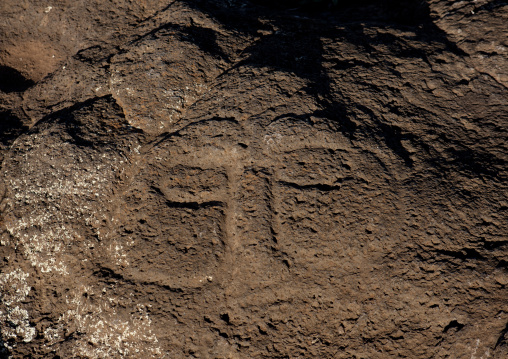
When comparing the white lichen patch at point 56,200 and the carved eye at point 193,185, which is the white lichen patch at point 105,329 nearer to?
the white lichen patch at point 56,200

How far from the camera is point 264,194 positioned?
1628 mm

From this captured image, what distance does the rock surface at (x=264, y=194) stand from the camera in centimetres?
150

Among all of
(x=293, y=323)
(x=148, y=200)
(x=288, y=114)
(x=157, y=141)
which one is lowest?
(x=293, y=323)

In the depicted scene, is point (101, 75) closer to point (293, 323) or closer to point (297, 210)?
point (297, 210)

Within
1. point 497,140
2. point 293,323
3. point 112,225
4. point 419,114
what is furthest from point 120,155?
point 497,140

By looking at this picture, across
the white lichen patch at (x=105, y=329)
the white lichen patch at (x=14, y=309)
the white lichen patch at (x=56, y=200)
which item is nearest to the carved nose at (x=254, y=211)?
the white lichen patch at (x=105, y=329)

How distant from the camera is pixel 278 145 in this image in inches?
66.7

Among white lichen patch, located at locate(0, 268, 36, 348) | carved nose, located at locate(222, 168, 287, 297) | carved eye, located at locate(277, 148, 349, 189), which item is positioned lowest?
white lichen patch, located at locate(0, 268, 36, 348)

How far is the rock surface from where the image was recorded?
4.93 ft

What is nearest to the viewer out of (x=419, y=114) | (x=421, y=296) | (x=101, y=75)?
(x=421, y=296)

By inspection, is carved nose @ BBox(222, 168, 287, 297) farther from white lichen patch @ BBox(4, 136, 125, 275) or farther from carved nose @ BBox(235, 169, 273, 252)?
white lichen patch @ BBox(4, 136, 125, 275)

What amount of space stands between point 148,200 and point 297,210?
1.90 feet

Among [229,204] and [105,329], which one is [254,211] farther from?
[105,329]

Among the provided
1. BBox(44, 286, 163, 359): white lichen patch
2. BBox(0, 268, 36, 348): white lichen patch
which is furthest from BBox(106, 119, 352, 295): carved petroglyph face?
BBox(0, 268, 36, 348): white lichen patch
